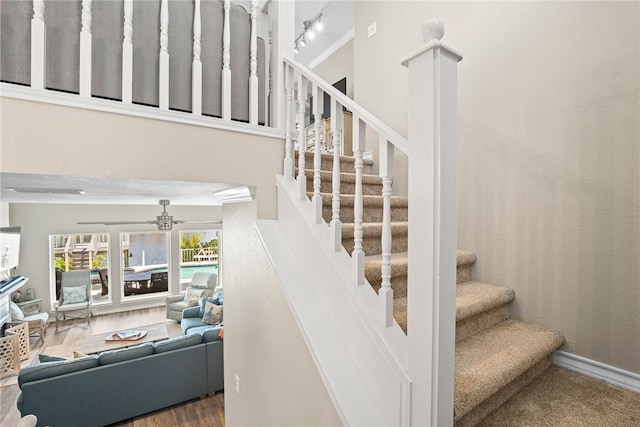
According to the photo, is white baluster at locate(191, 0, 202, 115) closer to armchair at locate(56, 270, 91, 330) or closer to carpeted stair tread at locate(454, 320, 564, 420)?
carpeted stair tread at locate(454, 320, 564, 420)

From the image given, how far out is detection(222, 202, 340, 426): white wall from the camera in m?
1.42

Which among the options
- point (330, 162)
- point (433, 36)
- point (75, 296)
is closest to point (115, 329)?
point (75, 296)

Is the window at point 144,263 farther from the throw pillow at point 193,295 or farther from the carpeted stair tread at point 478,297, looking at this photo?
the carpeted stair tread at point 478,297

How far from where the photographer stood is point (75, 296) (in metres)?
7.00

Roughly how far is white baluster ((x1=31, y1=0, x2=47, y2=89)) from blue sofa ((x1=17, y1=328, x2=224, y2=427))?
364 cm

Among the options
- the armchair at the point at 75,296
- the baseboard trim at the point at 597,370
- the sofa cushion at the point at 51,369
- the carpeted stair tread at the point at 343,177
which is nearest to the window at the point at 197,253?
the armchair at the point at 75,296

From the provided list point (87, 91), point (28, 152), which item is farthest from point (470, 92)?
point (28, 152)

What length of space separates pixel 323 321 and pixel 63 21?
5.49 feet

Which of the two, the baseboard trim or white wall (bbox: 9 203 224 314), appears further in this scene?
white wall (bbox: 9 203 224 314)

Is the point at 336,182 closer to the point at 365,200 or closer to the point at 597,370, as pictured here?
the point at 365,200

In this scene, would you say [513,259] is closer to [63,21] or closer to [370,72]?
[370,72]

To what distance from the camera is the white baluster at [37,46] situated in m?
1.19

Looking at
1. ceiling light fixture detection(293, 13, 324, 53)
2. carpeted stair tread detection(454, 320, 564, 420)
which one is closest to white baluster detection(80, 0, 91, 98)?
carpeted stair tread detection(454, 320, 564, 420)

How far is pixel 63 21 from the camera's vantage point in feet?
4.17
